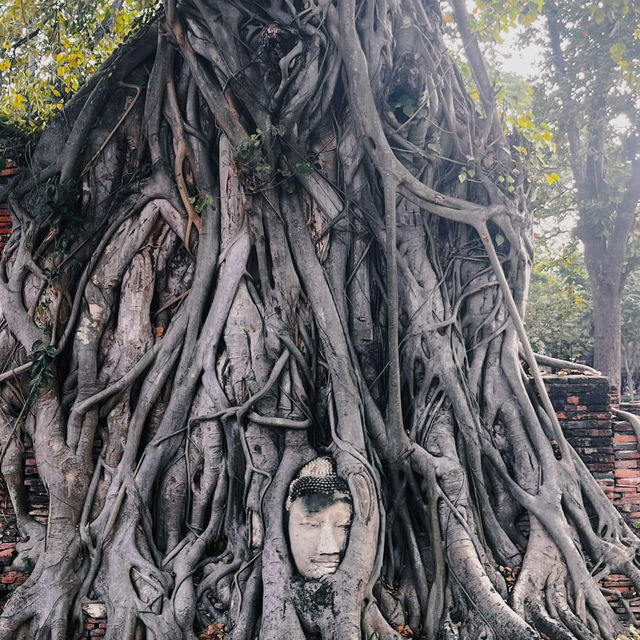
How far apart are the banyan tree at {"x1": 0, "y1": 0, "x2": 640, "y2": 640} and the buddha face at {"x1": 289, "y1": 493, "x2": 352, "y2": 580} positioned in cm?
2

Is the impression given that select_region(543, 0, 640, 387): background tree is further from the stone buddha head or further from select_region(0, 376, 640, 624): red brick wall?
the stone buddha head

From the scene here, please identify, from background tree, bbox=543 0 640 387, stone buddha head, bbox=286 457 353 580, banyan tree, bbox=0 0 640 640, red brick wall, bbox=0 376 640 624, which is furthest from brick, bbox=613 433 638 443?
background tree, bbox=543 0 640 387

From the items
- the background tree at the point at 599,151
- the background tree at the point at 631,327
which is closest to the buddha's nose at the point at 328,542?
the background tree at the point at 599,151

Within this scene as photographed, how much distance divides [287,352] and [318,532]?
1124mm

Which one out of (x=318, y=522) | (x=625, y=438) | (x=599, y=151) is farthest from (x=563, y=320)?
(x=318, y=522)

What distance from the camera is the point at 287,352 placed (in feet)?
13.1

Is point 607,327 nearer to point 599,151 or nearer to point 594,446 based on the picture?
point 599,151

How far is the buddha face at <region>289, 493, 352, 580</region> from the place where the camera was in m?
3.34

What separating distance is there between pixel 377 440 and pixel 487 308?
50.9 inches

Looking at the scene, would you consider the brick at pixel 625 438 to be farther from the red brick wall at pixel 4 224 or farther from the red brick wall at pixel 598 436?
the red brick wall at pixel 4 224

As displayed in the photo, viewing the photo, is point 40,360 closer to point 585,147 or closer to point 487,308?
point 487,308

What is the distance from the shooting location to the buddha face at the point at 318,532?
334cm

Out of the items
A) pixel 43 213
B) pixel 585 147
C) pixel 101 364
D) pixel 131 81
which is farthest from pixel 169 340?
pixel 585 147

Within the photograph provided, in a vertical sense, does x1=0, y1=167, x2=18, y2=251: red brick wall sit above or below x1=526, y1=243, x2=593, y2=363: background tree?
below
